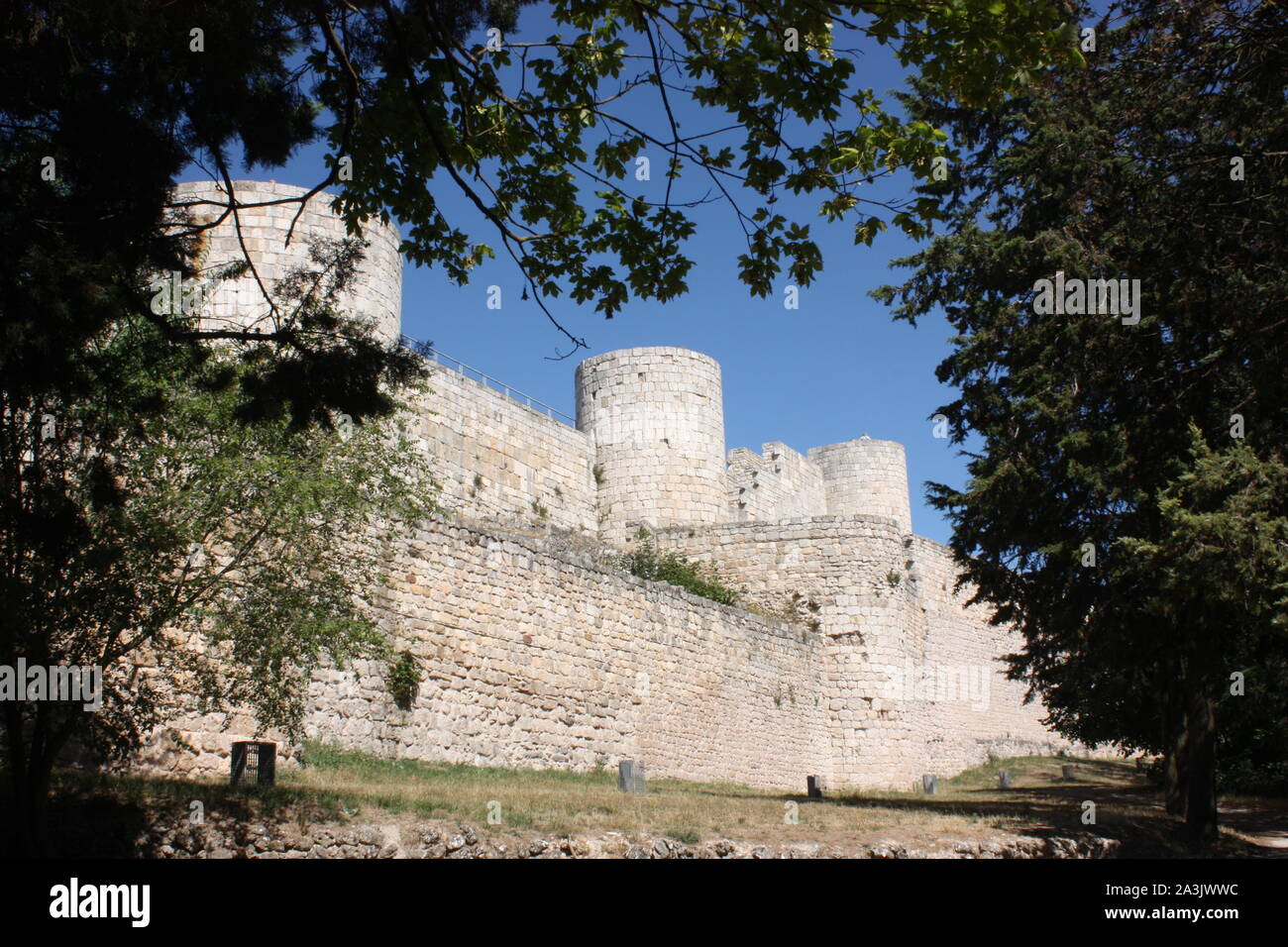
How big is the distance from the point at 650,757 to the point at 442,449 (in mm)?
7946

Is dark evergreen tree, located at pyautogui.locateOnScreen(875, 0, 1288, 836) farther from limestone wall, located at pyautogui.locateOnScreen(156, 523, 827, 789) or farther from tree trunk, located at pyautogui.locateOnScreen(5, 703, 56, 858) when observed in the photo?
tree trunk, located at pyautogui.locateOnScreen(5, 703, 56, 858)

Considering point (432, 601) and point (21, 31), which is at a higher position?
point (21, 31)

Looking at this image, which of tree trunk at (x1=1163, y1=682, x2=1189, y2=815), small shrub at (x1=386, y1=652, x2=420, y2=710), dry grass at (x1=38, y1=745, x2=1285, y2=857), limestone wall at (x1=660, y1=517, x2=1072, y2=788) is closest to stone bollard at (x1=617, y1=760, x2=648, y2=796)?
dry grass at (x1=38, y1=745, x2=1285, y2=857)

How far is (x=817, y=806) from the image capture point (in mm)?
15023

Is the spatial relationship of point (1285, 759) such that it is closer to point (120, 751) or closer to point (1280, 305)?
point (1280, 305)

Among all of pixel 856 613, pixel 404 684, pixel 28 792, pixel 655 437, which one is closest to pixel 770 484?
pixel 655 437

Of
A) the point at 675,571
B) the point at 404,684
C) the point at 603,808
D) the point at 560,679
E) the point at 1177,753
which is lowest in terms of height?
the point at 1177,753

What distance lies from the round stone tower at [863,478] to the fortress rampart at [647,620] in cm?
773

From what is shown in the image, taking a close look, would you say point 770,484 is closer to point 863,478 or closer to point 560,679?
point 863,478

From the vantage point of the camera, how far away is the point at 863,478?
4328 cm

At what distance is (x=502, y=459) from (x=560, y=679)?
8.56 m

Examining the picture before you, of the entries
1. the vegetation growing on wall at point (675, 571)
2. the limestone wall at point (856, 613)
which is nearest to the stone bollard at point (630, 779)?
the vegetation growing on wall at point (675, 571)

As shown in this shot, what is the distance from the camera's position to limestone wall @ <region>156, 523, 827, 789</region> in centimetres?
1386
